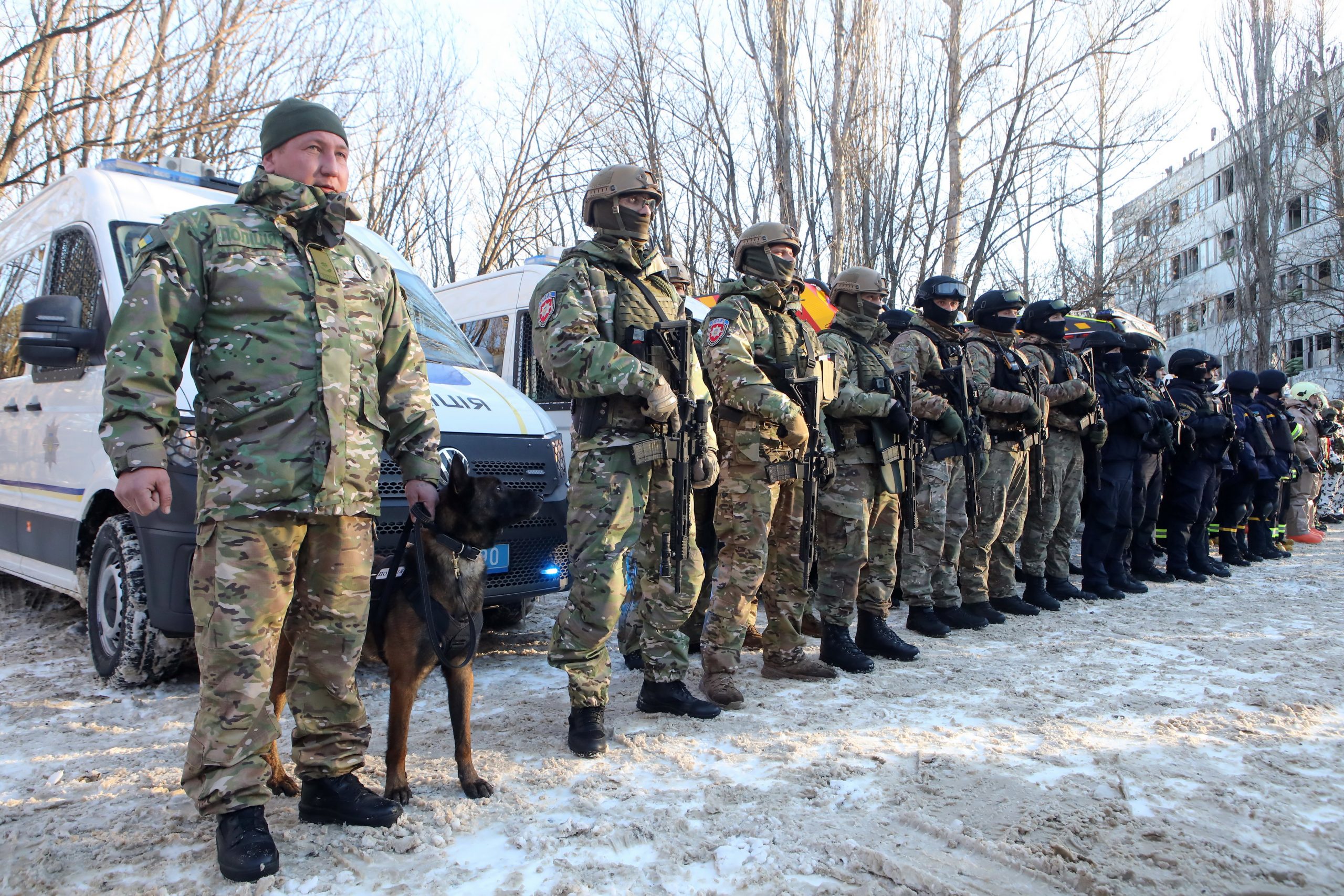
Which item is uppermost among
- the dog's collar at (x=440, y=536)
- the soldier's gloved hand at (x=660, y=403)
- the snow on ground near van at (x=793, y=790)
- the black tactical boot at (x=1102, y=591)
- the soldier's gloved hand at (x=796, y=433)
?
the soldier's gloved hand at (x=660, y=403)

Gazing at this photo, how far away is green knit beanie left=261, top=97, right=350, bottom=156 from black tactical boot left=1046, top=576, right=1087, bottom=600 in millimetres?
6402

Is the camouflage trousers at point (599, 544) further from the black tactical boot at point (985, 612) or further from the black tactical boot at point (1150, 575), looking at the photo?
the black tactical boot at point (1150, 575)

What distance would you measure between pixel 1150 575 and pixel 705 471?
6392mm

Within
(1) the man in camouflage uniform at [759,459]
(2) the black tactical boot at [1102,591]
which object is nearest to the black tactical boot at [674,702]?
(1) the man in camouflage uniform at [759,459]

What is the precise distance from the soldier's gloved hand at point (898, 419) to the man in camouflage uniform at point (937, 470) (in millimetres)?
516

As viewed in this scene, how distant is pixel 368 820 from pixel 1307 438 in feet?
41.0

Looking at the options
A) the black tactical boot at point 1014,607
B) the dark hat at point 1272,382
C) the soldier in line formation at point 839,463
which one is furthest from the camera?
the dark hat at point 1272,382

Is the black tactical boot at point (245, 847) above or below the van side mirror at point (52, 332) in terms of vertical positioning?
below

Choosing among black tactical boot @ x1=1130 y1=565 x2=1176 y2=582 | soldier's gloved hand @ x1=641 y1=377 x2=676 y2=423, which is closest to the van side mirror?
soldier's gloved hand @ x1=641 y1=377 x2=676 y2=423

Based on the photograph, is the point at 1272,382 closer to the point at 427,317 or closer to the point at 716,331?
the point at 716,331

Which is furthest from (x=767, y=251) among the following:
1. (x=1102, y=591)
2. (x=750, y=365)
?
(x=1102, y=591)

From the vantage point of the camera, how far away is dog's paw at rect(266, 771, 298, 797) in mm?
2975

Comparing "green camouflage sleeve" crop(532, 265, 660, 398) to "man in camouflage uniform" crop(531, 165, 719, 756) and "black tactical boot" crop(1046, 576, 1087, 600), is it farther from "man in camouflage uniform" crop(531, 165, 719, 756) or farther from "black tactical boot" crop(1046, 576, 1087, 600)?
"black tactical boot" crop(1046, 576, 1087, 600)

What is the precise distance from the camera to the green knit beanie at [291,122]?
2.70 meters
